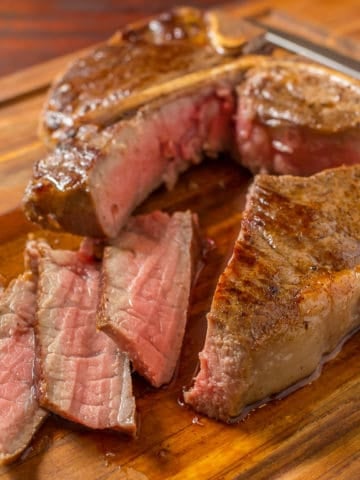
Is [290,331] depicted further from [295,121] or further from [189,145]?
[189,145]

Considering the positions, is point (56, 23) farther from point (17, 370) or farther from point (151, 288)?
point (17, 370)

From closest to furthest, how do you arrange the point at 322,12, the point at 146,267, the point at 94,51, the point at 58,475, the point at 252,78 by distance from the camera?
the point at 58,475, the point at 146,267, the point at 252,78, the point at 94,51, the point at 322,12

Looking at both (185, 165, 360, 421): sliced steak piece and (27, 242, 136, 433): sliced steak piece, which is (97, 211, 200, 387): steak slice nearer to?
(27, 242, 136, 433): sliced steak piece

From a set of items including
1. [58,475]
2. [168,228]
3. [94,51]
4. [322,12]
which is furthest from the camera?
[322,12]

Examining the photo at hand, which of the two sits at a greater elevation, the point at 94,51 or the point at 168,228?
the point at 94,51

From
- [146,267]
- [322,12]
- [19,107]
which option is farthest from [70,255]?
[322,12]

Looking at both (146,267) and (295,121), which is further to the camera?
(295,121)

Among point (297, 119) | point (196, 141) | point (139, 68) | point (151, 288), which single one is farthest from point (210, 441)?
point (139, 68)
